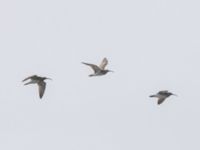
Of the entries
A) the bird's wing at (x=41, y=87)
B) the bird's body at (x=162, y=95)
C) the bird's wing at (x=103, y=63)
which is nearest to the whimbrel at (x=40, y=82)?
the bird's wing at (x=41, y=87)

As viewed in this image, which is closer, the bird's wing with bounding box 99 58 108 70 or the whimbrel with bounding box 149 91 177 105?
the whimbrel with bounding box 149 91 177 105

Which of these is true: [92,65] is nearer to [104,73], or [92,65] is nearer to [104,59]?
[104,73]

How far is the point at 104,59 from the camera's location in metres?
51.8

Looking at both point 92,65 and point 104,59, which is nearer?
point 92,65

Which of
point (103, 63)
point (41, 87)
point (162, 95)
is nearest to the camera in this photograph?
point (162, 95)

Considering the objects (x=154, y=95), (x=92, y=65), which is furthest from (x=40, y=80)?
(x=154, y=95)

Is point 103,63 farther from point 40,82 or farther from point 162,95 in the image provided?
point 162,95

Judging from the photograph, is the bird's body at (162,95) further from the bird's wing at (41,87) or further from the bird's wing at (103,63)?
the bird's wing at (41,87)

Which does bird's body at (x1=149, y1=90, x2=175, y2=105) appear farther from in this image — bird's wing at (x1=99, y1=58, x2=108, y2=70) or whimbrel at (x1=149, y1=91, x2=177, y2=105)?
bird's wing at (x1=99, y1=58, x2=108, y2=70)

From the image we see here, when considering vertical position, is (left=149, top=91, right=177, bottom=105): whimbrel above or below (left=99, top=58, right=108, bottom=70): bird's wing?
below

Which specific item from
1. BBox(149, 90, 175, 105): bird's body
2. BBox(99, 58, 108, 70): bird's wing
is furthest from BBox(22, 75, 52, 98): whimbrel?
BBox(149, 90, 175, 105): bird's body

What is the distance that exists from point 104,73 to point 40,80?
4.93 meters

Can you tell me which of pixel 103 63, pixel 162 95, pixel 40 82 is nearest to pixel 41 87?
pixel 40 82

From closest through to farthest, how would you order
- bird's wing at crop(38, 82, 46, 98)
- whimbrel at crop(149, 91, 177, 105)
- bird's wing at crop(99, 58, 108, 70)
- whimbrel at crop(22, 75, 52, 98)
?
whimbrel at crop(22, 75, 52, 98)
whimbrel at crop(149, 91, 177, 105)
bird's wing at crop(38, 82, 46, 98)
bird's wing at crop(99, 58, 108, 70)
